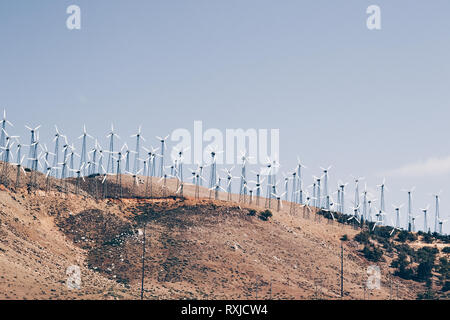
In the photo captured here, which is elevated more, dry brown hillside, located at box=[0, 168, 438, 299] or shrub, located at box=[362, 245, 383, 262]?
dry brown hillside, located at box=[0, 168, 438, 299]

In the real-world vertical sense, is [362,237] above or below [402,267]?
above

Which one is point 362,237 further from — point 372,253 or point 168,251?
point 168,251

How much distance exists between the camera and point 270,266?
511ft

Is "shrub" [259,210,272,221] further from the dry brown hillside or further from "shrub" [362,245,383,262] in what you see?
"shrub" [362,245,383,262]

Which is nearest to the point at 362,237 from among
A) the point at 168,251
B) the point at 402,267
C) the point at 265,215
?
the point at 402,267

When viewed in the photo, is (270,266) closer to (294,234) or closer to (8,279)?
(294,234)

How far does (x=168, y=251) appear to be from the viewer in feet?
504

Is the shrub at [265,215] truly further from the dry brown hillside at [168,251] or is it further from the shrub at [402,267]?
the shrub at [402,267]

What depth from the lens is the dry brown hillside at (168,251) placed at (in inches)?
5025

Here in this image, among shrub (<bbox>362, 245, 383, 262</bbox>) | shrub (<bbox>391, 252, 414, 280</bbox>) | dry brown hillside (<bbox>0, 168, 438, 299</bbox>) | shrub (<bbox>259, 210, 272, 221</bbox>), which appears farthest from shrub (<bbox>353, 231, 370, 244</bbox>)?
shrub (<bbox>259, 210, 272, 221</bbox>)

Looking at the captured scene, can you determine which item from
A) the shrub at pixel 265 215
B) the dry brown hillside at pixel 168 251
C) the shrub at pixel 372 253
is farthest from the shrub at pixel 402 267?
the shrub at pixel 265 215

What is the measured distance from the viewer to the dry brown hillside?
12762cm

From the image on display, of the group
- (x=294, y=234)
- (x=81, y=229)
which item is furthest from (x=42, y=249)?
(x=294, y=234)
